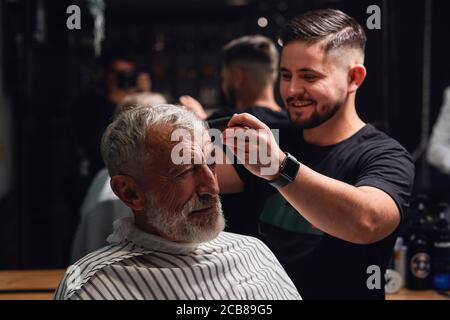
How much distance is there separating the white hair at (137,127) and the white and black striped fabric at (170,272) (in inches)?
7.4

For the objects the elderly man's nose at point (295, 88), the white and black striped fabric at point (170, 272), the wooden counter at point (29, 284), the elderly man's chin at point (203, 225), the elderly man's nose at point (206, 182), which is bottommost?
the wooden counter at point (29, 284)

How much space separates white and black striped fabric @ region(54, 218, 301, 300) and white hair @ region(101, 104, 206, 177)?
0.62 ft

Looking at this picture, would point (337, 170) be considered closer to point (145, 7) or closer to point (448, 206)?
point (448, 206)

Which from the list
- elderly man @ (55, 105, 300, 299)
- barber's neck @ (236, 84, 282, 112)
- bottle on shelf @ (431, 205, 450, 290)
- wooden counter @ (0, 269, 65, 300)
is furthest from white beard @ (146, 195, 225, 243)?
bottle on shelf @ (431, 205, 450, 290)

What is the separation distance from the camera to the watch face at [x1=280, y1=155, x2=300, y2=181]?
58.4 inches

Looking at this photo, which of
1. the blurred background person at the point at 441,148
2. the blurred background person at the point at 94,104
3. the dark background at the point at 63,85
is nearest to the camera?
the dark background at the point at 63,85

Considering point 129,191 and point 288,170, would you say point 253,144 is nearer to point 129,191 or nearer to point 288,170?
point 288,170

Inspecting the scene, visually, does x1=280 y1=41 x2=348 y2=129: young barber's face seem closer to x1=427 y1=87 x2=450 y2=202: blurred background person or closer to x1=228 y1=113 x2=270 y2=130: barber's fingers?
x1=228 y1=113 x2=270 y2=130: barber's fingers

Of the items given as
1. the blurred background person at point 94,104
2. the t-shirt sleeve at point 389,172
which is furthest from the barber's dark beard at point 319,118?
the blurred background person at point 94,104

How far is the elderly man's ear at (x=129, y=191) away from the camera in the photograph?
5.05ft

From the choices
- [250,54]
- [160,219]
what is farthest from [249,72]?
[160,219]

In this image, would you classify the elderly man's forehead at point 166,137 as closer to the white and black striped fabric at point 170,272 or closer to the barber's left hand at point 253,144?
the barber's left hand at point 253,144

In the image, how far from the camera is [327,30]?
1627 mm

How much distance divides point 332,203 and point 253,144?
25 cm
